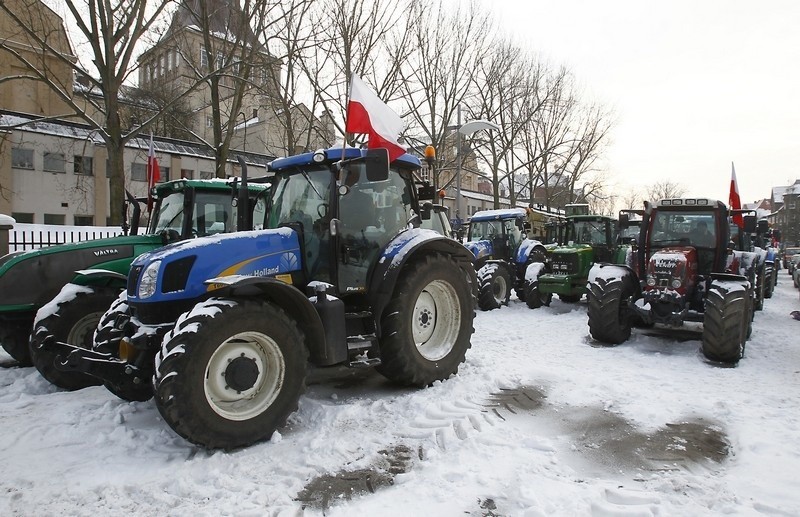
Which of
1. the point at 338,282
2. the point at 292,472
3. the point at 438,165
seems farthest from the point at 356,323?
the point at 438,165

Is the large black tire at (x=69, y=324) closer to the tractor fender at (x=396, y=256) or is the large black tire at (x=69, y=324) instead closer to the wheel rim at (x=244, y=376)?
the wheel rim at (x=244, y=376)

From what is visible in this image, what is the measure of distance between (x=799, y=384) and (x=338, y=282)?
5.20m

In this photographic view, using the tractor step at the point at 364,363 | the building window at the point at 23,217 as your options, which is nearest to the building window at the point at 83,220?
the building window at the point at 23,217

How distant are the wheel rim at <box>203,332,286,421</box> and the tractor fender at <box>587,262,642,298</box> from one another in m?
5.57

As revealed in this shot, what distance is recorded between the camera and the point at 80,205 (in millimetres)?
28062

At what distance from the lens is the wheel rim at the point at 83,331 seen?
5.30m

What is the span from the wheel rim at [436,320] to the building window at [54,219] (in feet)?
94.3

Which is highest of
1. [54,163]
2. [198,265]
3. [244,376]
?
[54,163]

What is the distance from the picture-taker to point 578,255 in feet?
38.1

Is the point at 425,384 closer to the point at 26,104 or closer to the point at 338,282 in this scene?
the point at 338,282

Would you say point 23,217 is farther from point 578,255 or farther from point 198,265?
point 198,265

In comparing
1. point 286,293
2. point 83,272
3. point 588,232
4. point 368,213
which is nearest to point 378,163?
point 368,213

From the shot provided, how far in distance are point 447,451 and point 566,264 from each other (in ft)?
28.1

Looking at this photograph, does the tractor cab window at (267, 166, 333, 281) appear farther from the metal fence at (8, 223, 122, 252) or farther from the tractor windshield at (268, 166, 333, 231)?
the metal fence at (8, 223, 122, 252)
